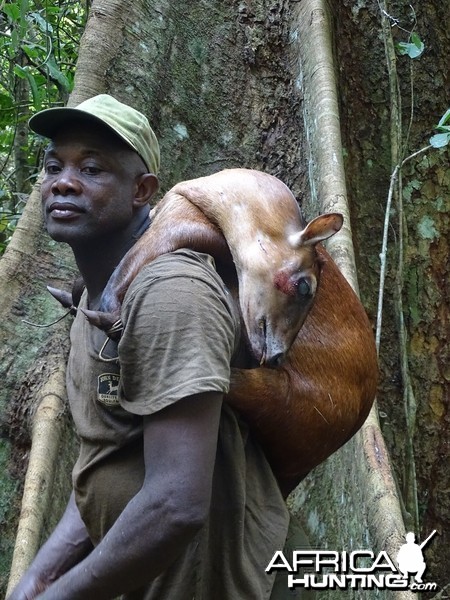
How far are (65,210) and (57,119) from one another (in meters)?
0.24

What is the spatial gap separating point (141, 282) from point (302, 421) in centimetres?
63

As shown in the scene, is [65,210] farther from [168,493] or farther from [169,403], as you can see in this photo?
[168,493]

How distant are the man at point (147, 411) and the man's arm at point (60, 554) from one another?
358 millimetres

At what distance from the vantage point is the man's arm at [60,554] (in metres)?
2.97

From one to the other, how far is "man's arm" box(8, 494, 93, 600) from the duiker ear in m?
1.08

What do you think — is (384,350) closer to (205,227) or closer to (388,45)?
(388,45)

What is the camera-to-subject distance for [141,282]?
2371 millimetres

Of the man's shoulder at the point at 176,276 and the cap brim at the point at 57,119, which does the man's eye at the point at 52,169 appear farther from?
the man's shoulder at the point at 176,276

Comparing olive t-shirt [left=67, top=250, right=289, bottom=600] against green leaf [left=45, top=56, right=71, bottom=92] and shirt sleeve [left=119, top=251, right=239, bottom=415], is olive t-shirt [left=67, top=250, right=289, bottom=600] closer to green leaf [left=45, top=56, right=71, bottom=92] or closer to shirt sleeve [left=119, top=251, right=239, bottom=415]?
shirt sleeve [left=119, top=251, right=239, bottom=415]

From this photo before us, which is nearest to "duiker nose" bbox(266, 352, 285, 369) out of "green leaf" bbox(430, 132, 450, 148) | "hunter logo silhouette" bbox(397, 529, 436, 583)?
"hunter logo silhouette" bbox(397, 529, 436, 583)

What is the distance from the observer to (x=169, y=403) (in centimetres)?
217

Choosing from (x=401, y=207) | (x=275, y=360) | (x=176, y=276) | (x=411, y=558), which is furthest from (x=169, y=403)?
(x=401, y=207)

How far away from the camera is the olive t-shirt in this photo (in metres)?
2.24

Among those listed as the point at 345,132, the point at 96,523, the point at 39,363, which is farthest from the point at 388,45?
the point at 96,523
